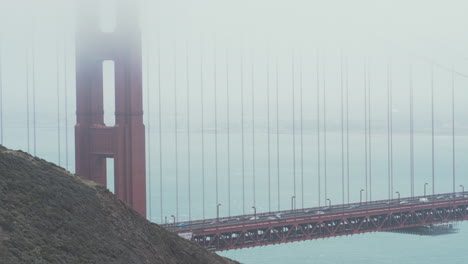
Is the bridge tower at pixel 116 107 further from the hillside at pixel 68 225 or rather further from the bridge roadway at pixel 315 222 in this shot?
the hillside at pixel 68 225

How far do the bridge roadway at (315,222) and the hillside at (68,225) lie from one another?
7.62 meters

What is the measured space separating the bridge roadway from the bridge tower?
71.5 inches

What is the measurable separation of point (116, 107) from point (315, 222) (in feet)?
19.9

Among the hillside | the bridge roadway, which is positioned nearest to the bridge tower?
the bridge roadway

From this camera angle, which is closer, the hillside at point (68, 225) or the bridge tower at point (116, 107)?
the hillside at point (68, 225)

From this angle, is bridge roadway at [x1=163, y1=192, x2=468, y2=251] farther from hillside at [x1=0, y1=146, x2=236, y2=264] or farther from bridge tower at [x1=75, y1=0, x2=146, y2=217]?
hillside at [x1=0, y1=146, x2=236, y2=264]

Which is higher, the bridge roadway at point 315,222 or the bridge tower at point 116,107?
the bridge tower at point 116,107

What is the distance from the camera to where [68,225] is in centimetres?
692

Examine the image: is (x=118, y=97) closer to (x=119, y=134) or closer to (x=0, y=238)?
(x=119, y=134)

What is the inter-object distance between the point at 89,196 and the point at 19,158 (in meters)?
0.81

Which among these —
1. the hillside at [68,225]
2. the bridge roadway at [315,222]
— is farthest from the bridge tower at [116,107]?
the hillside at [68,225]

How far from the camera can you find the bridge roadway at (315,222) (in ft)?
55.9

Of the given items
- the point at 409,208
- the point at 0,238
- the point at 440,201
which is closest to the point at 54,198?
the point at 0,238

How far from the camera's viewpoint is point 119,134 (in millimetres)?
15281
